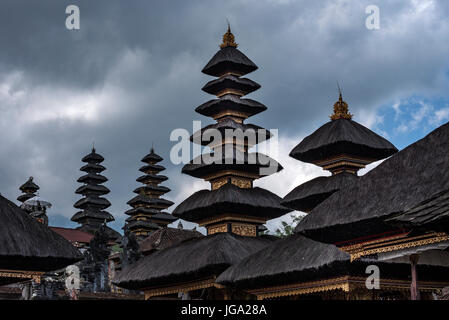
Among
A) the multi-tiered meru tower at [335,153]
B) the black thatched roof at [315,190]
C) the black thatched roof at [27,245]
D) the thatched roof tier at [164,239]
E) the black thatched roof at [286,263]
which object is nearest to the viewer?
the black thatched roof at [27,245]

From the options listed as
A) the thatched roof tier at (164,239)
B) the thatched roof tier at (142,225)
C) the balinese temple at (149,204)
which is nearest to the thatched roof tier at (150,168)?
the balinese temple at (149,204)

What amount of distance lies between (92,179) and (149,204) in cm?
903

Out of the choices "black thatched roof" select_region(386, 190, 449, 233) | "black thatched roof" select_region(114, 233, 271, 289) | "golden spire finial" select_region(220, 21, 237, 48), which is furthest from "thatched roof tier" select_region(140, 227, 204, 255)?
→ "black thatched roof" select_region(386, 190, 449, 233)

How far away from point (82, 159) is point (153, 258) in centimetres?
3699

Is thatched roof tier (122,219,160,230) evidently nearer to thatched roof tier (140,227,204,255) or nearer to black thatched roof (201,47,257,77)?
thatched roof tier (140,227,204,255)

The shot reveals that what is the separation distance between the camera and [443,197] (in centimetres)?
1069

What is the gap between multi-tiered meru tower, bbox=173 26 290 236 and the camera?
2731 centimetres

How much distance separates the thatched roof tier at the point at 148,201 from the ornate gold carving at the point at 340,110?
3233cm

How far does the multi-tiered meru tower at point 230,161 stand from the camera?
2731cm

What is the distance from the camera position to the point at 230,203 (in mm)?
26484

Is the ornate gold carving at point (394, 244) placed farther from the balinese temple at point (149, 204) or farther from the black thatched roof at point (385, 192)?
the balinese temple at point (149, 204)

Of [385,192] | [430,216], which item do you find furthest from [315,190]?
[430,216]
